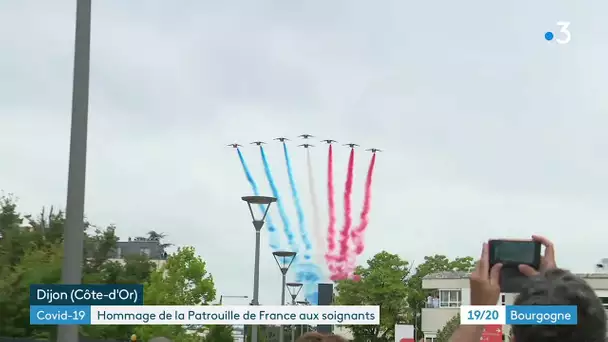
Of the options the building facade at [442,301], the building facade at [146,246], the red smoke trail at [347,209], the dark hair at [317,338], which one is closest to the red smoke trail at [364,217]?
the red smoke trail at [347,209]

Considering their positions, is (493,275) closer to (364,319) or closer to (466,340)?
(466,340)

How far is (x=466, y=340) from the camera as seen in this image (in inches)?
126

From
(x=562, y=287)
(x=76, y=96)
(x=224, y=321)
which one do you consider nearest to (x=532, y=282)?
(x=562, y=287)

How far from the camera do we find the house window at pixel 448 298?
85188mm

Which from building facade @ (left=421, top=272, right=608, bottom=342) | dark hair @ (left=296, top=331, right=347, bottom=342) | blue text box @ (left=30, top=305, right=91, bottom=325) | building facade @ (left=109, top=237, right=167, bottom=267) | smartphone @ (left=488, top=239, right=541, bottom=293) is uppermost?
building facade @ (left=109, top=237, right=167, bottom=267)

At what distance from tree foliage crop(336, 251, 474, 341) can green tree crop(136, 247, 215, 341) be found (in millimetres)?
34847

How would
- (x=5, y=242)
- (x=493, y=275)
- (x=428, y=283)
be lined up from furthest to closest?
(x=428, y=283), (x=5, y=242), (x=493, y=275)

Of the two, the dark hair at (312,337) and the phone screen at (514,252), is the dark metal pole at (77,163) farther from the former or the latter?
the phone screen at (514,252)

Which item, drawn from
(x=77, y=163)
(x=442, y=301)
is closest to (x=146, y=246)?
(x=442, y=301)

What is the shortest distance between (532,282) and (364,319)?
21.1 ft

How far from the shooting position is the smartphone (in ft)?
11.4

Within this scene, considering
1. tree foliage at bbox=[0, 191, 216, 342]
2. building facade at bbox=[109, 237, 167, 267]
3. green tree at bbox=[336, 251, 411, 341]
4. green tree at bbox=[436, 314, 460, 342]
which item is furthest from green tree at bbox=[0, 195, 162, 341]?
building facade at bbox=[109, 237, 167, 267]

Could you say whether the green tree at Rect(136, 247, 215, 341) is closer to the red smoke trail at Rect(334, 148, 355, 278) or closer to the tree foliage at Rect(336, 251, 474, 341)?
the red smoke trail at Rect(334, 148, 355, 278)

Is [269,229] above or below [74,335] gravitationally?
above
